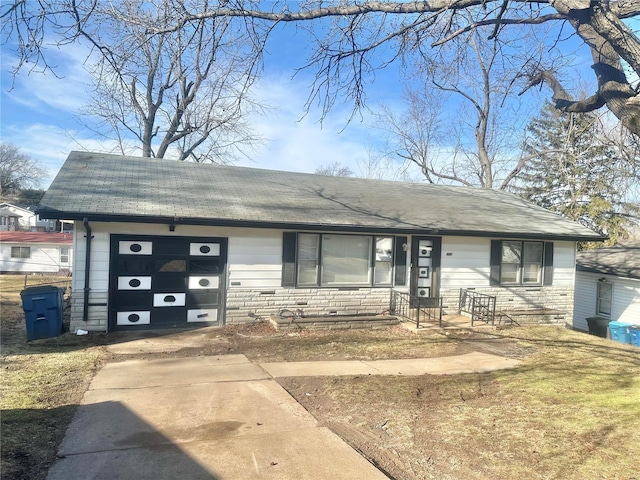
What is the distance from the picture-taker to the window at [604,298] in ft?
58.8

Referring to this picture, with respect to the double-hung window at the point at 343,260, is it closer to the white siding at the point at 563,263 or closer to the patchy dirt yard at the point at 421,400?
the patchy dirt yard at the point at 421,400

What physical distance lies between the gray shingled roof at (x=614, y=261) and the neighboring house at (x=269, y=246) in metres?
5.59

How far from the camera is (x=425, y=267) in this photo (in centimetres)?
1217

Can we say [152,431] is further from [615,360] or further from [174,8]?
[615,360]

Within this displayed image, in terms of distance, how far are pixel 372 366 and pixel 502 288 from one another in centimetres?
677

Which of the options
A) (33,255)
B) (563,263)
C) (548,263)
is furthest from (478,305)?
(33,255)

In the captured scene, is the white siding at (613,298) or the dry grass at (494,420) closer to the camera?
the dry grass at (494,420)

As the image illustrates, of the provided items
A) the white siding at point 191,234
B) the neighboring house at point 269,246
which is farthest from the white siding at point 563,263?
the white siding at point 191,234

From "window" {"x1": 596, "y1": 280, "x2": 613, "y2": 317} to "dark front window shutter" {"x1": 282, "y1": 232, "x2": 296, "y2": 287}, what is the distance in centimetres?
1429

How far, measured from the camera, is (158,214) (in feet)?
29.7

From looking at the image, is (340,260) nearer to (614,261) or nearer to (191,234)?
(191,234)

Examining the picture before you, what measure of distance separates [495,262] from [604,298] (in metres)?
8.92

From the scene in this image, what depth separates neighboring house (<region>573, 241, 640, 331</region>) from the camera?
666 inches

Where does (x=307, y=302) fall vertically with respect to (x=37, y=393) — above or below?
above
